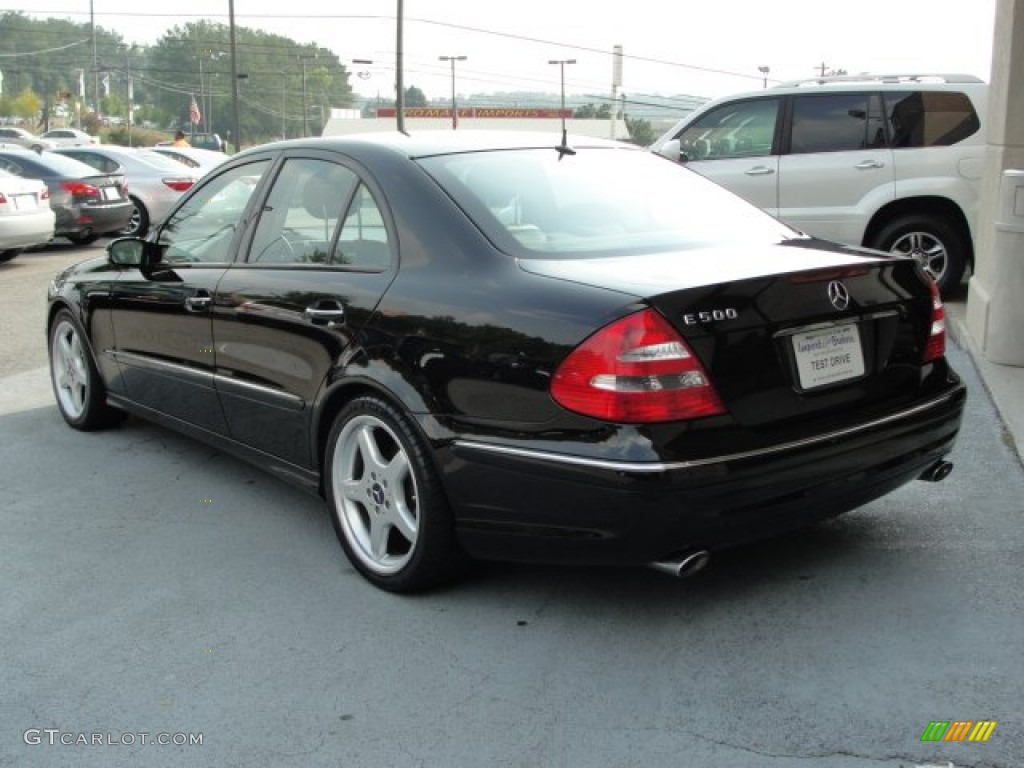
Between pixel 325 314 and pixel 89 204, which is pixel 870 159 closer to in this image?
pixel 325 314

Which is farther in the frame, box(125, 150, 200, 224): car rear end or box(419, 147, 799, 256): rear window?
box(125, 150, 200, 224): car rear end

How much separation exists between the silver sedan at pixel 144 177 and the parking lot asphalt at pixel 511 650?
14.4 meters

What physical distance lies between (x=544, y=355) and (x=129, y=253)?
2.73 metres

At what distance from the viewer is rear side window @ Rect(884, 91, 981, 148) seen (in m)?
9.61

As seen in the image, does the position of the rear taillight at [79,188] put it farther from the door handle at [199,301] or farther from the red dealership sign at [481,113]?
the red dealership sign at [481,113]

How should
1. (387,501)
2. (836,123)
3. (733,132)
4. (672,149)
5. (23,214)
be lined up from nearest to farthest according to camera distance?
(387,501)
(836,123)
(672,149)
(733,132)
(23,214)

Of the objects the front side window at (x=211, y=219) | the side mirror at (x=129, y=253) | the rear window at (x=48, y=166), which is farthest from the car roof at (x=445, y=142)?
the rear window at (x=48, y=166)

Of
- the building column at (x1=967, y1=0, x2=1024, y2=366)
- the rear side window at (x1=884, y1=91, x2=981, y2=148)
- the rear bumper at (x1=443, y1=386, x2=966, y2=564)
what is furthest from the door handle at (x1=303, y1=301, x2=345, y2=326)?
the rear side window at (x1=884, y1=91, x2=981, y2=148)

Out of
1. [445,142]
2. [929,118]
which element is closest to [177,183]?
[929,118]

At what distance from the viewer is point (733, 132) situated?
10305mm

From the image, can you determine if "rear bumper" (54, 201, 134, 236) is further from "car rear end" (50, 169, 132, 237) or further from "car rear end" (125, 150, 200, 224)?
"car rear end" (125, 150, 200, 224)

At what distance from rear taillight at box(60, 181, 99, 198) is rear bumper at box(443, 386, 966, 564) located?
1427 centimetres

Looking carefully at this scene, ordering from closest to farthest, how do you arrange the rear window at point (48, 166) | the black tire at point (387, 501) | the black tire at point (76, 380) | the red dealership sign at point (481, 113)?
1. the black tire at point (387, 501)
2. the black tire at point (76, 380)
3. the rear window at point (48, 166)
4. the red dealership sign at point (481, 113)

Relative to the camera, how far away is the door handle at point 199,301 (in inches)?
185
